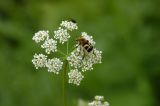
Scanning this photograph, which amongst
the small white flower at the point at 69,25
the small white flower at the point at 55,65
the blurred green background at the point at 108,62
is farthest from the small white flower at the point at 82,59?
the blurred green background at the point at 108,62

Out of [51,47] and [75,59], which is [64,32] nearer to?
[51,47]

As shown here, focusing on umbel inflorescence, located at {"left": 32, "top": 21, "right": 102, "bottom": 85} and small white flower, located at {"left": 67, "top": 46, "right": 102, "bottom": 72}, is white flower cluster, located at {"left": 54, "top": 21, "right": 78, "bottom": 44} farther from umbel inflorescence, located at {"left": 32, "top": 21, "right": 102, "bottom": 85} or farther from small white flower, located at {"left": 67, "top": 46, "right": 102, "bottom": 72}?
small white flower, located at {"left": 67, "top": 46, "right": 102, "bottom": 72}

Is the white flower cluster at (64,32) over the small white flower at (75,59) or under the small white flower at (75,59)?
over

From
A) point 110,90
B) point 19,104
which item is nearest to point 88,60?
point 19,104

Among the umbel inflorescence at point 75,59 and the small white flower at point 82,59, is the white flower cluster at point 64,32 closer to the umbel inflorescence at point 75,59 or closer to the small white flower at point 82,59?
the umbel inflorescence at point 75,59

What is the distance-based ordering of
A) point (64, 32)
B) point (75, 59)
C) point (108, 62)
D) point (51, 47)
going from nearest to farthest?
point (75, 59)
point (51, 47)
point (64, 32)
point (108, 62)

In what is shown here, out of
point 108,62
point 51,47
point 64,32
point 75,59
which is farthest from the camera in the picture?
point 108,62

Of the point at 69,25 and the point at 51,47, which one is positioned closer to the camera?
the point at 51,47

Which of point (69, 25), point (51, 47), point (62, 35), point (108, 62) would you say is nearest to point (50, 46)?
point (51, 47)

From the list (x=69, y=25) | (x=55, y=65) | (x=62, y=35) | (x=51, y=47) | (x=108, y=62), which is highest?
(x=108, y=62)
